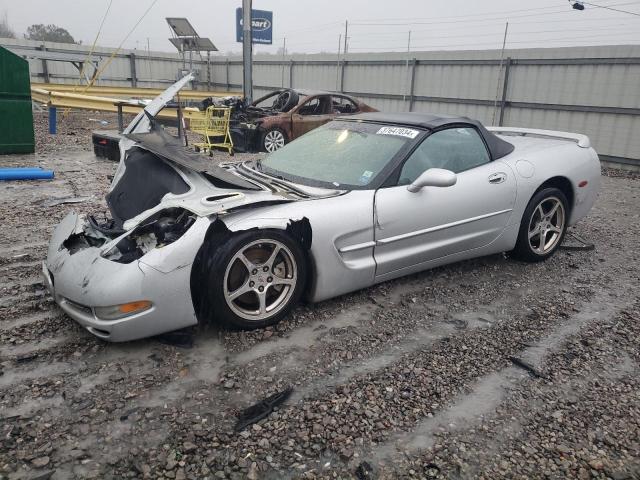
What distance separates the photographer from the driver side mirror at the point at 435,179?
134 inches

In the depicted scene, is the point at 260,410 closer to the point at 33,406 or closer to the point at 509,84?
the point at 33,406

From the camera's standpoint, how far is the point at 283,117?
1044 cm

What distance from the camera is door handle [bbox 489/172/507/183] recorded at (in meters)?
4.07

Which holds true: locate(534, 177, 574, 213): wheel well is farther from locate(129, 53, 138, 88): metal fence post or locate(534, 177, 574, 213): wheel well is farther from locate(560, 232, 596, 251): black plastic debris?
locate(129, 53, 138, 88): metal fence post

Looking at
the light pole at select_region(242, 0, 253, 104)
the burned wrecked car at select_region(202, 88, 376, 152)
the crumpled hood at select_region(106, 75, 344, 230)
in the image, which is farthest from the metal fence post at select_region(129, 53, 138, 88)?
the crumpled hood at select_region(106, 75, 344, 230)

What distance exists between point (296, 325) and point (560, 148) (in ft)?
10.0

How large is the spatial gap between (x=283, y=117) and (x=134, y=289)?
8.21 meters

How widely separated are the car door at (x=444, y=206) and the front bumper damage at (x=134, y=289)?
1.32 m

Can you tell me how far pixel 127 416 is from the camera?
2.38 m

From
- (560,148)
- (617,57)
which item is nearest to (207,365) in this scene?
(560,148)

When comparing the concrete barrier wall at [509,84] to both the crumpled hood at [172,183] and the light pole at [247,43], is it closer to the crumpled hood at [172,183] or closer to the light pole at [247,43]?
the light pole at [247,43]

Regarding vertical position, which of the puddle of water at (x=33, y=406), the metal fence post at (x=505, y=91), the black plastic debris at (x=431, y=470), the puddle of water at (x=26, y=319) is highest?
the metal fence post at (x=505, y=91)

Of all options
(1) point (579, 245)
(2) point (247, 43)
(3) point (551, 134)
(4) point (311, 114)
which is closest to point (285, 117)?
(4) point (311, 114)

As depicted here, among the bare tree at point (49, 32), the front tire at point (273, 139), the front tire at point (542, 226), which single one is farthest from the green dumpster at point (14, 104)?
the bare tree at point (49, 32)
